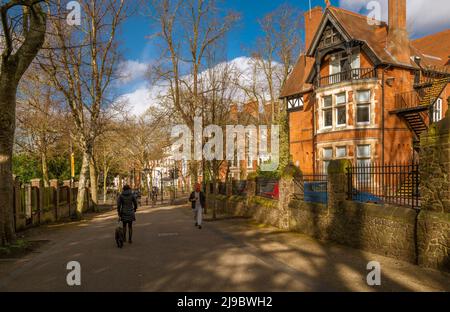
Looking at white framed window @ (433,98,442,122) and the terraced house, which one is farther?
white framed window @ (433,98,442,122)

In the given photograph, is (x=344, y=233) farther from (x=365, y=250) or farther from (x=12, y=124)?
(x=12, y=124)

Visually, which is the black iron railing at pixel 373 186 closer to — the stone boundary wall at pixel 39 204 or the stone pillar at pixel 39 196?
the stone boundary wall at pixel 39 204

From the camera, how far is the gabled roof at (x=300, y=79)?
30.1 metres

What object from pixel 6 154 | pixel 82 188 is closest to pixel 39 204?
pixel 82 188

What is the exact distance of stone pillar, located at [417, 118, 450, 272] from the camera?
25.3ft

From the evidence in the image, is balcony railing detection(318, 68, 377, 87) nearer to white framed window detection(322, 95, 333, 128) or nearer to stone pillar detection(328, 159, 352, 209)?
white framed window detection(322, 95, 333, 128)

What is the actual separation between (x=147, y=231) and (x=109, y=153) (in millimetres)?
38855

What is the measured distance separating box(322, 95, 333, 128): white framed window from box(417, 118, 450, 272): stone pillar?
Answer: 56.7ft

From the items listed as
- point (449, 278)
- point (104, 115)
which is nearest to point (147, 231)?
point (449, 278)

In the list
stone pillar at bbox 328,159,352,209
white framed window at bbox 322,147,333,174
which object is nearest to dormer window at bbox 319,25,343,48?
white framed window at bbox 322,147,333,174

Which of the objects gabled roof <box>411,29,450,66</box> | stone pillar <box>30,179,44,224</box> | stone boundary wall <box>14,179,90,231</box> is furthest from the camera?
gabled roof <box>411,29,450,66</box>

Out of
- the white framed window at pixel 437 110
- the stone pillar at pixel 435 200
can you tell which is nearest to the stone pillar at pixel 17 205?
the stone pillar at pixel 435 200

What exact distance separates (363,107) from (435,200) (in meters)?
17.0

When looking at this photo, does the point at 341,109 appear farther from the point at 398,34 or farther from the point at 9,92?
the point at 9,92
